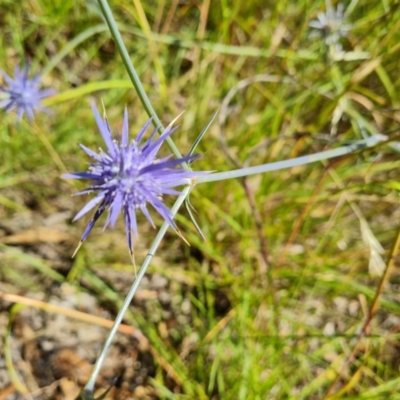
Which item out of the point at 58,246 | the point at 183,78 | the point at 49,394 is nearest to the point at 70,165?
the point at 58,246

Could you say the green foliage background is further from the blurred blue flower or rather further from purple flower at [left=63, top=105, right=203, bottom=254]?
purple flower at [left=63, top=105, right=203, bottom=254]

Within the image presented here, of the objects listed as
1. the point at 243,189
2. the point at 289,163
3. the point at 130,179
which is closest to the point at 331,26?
the point at 243,189

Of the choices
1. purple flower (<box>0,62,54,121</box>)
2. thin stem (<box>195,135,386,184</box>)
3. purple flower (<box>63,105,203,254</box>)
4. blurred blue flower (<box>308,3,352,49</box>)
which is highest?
blurred blue flower (<box>308,3,352,49</box>)

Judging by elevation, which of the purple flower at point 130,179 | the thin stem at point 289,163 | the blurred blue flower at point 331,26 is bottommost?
the purple flower at point 130,179

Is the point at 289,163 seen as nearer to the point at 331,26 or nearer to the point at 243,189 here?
the point at 243,189

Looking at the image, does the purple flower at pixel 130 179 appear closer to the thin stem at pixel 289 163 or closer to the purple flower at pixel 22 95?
the thin stem at pixel 289 163

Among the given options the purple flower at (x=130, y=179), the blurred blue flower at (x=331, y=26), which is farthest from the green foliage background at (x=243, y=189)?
the purple flower at (x=130, y=179)


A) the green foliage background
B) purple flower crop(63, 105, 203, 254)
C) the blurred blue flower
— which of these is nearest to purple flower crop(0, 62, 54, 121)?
the green foliage background
